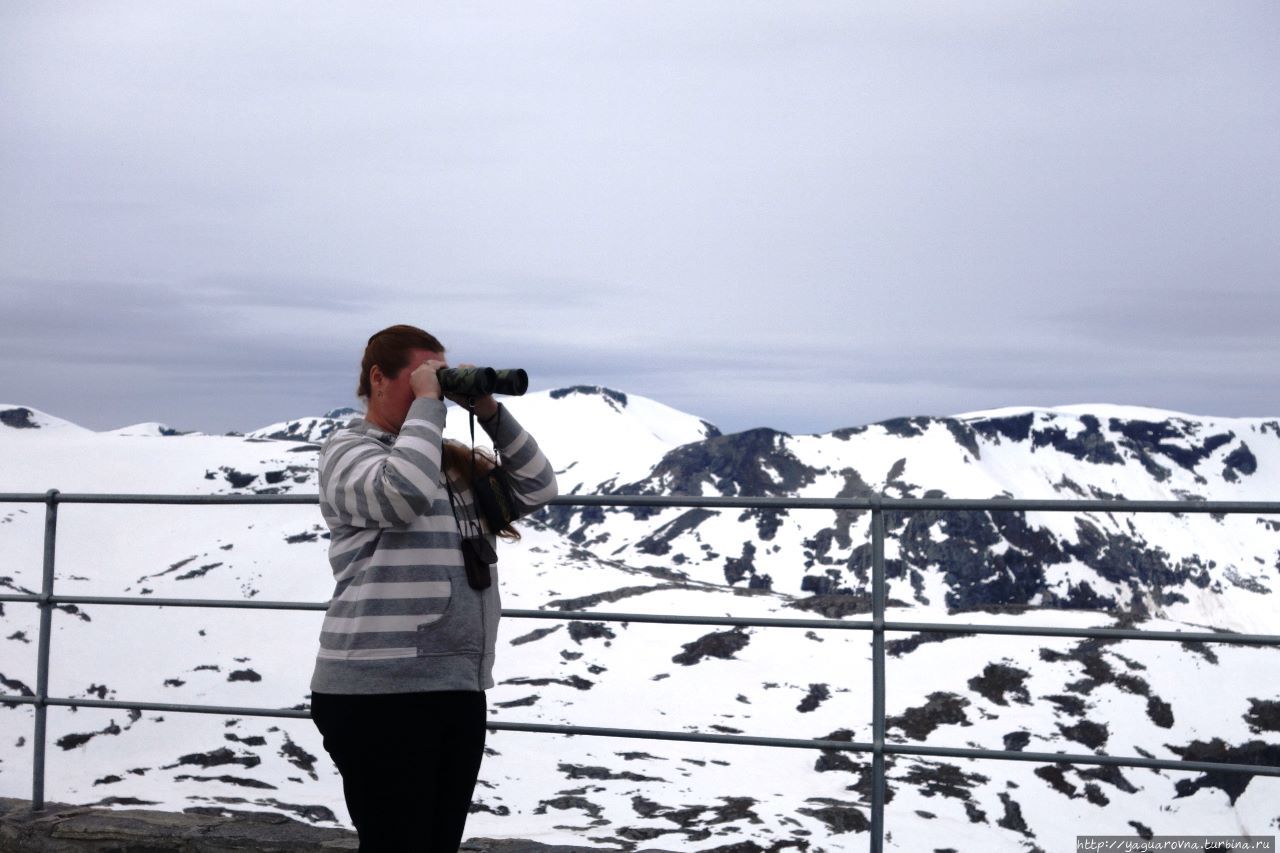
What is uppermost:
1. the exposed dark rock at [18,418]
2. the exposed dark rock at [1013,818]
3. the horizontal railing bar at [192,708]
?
the exposed dark rock at [18,418]

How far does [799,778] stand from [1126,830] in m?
14.4

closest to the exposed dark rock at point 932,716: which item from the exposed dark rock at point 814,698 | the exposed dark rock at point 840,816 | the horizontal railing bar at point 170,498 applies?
the exposed dark rock at point 814,698

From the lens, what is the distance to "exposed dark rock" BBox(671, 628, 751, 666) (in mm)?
68500

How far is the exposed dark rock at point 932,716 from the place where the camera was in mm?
56844

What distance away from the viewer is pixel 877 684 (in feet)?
15.9

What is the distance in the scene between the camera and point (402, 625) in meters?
3.33

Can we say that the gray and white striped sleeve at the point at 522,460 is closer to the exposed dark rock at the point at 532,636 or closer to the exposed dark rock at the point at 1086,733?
the exposed dark rock at the point at 1086,733

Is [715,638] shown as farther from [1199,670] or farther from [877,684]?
[877,684]

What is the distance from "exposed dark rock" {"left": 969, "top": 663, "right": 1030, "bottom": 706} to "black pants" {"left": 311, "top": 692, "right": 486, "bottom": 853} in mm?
61995

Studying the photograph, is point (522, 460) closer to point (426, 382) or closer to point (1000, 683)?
point (426, 382)

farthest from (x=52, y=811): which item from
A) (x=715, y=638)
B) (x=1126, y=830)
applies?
(x=715, y=638)

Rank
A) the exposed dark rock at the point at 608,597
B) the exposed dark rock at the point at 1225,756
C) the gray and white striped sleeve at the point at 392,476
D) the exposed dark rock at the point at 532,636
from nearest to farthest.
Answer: the gray and white striped sleeve at the point at 392,476
the exposed dark rock at the point at 1225,756
the exposed dark rock at the point at 532,636
the exposed dark rock at the point at 608,597

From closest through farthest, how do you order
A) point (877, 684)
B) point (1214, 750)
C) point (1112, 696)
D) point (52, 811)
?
point (877, 684) < point (52, 811) < point (1214, 750) < point (1112, 696)

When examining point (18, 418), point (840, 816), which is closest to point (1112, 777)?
point (840, 816)
